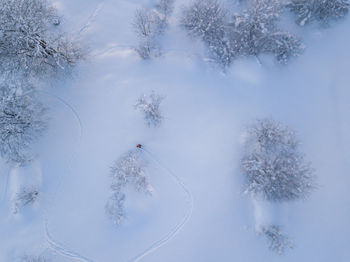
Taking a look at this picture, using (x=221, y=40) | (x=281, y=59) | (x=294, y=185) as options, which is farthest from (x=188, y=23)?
(x=294, y=185)

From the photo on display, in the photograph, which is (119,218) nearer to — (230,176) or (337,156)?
(230,176)

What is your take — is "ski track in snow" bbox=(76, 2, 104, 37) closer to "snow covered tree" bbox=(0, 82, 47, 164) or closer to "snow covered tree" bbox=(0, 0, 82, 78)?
"snow covered tree" bbox=(0, 0, 82, 78)

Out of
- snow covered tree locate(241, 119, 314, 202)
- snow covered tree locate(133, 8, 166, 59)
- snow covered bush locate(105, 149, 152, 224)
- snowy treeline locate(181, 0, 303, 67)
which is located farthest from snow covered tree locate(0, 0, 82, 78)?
snow covered tree locate(241, 119, 314, 202)

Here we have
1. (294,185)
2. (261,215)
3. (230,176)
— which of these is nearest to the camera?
(294,185)

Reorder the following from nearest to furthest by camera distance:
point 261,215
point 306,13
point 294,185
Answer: point 294,185
point 261,215
point 306,13

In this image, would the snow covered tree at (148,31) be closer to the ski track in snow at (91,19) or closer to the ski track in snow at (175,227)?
the ski track in snow at (91,19)

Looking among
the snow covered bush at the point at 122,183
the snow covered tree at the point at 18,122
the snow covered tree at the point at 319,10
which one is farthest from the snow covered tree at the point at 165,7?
the snow covered bush at the point at 122,183
